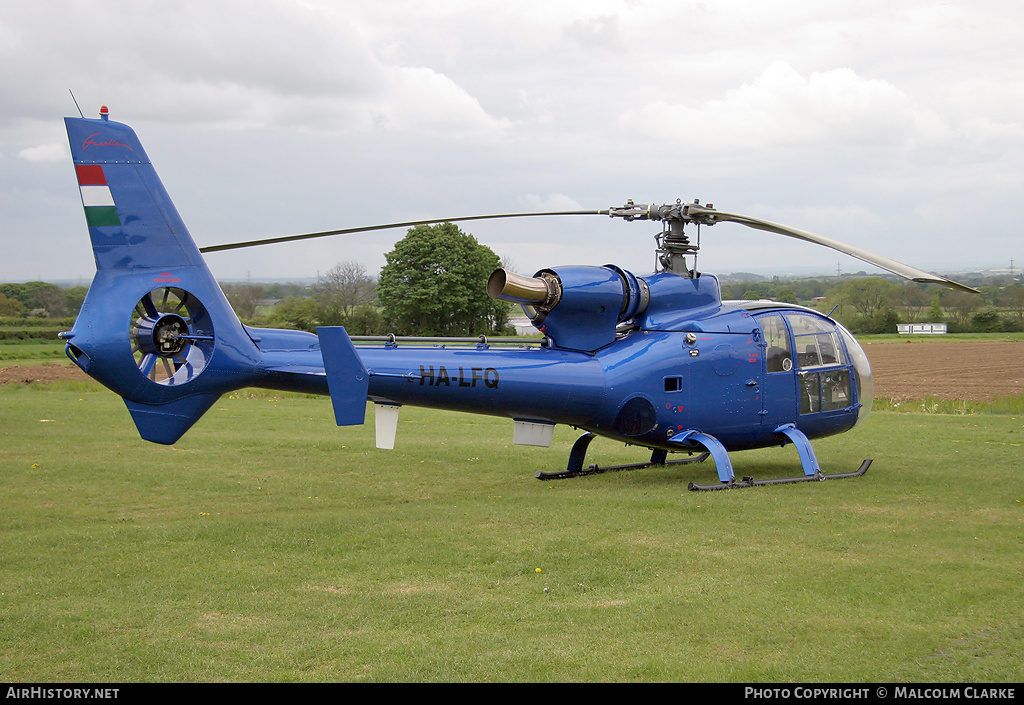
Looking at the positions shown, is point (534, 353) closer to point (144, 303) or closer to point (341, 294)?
point (144, 303)

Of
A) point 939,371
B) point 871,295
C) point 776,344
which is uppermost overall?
point 871,295

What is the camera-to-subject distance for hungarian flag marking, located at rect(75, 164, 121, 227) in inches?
360

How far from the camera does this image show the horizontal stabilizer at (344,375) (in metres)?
9.88

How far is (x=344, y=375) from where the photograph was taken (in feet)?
32.8

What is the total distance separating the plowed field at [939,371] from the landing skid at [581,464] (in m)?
15.8

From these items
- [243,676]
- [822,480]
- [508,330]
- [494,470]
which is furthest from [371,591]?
[508,330]

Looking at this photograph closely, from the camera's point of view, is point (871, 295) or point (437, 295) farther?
point (871, 295)

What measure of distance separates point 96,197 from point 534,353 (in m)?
5.71

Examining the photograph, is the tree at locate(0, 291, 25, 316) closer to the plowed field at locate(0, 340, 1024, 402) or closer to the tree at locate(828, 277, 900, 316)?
the plowed field at locate(0, 340, 1024, 402)

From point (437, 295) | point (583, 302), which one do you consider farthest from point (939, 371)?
point (583, 302)

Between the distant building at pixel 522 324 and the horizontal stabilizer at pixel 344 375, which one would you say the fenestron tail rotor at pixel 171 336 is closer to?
the horizontal stabilizer at pixel 344 375

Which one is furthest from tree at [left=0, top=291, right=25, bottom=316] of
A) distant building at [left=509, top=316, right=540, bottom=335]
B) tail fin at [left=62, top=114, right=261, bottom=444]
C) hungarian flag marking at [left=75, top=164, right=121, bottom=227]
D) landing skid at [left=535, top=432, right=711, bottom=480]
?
hungarian flag marking at [left=75, top=164, right=121, bottom=227]

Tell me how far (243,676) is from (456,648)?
4.69ft

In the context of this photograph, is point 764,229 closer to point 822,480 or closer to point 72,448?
point 822,480
